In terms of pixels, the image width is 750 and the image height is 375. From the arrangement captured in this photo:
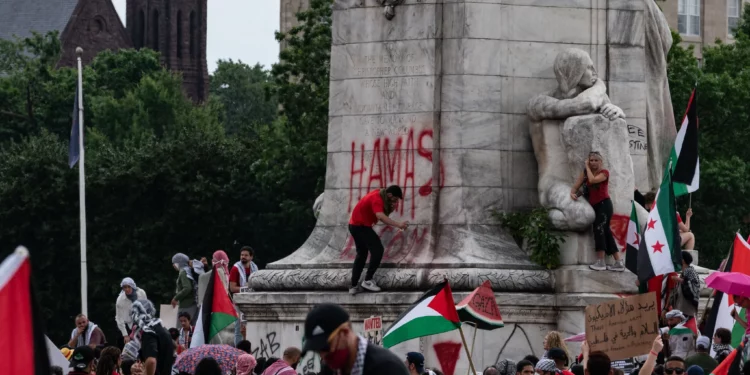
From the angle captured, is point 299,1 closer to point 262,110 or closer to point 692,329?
point 262,110

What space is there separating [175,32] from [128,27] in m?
3.76

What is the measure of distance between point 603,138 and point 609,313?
6.15m

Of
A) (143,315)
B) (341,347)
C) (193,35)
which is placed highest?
(193,35)

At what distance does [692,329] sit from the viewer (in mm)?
24922

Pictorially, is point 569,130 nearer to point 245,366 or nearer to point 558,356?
point 558,356

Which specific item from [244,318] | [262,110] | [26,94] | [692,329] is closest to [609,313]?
[692,329]

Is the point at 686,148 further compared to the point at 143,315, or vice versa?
the point at 143,315

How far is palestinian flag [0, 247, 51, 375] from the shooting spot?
13.4m

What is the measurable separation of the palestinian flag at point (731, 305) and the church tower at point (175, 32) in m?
130

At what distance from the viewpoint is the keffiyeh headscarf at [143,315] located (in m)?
27.9

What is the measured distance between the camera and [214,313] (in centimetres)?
2811

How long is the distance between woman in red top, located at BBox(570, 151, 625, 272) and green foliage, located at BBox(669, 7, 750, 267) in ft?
85.2

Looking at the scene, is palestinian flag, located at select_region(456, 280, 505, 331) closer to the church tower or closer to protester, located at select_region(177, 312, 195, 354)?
protester, located at select_region(177, 312, 195, 354)

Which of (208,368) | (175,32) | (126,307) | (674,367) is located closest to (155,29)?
(175,32)
